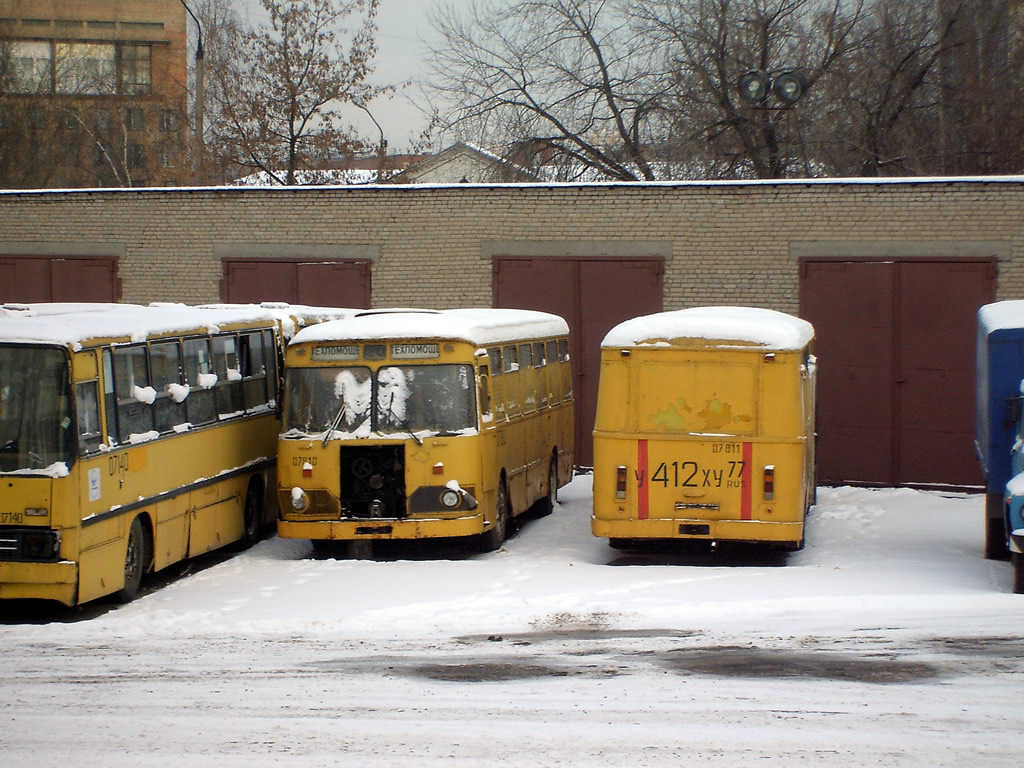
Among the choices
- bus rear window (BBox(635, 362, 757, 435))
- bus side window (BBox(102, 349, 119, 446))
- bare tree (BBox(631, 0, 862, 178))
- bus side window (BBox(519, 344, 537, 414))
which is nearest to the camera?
bus side window (BBox(102, 349, 119, 446))

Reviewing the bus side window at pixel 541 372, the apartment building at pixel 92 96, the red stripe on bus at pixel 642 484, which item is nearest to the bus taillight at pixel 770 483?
the red stripe on bus at pixel 642 484

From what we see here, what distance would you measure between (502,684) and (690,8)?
32.8 meters

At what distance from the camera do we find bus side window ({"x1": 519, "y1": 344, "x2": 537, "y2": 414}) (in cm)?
1620

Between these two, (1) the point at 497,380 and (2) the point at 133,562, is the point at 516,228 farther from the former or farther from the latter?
(2) the point at 133,562

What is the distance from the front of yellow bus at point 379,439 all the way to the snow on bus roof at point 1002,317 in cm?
539

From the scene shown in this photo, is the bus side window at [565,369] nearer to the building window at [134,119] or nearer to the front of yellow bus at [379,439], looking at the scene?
the front of yellow bus at [379,439]

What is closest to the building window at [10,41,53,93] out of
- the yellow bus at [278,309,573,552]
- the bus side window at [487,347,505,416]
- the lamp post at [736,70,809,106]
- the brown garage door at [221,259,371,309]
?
the brown garage door at [221,259,371,309]

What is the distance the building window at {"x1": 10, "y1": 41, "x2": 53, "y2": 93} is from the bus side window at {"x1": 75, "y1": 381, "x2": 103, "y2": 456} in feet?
144

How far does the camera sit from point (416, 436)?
44.7ft

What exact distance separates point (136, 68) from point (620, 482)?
64.9m

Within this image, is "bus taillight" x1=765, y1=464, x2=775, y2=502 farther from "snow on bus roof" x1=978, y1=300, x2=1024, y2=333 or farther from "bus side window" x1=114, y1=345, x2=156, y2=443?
"bus side window" x1=114, y1=345, x2=156, y2=443

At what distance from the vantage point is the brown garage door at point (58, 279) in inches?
929

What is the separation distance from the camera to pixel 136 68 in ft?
235

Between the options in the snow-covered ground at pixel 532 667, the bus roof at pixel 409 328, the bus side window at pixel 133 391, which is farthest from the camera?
the bus roof at pixel 409 328
